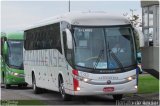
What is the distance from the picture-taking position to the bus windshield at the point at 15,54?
105ft

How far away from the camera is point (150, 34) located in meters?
23.6

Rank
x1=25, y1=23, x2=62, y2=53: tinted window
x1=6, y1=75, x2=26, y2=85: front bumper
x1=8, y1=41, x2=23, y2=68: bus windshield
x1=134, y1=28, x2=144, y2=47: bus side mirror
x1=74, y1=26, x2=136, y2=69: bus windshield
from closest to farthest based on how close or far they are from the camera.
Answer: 1. x1=74, y1=26, x2=136, y2=69: bus windshield
2. x1=134, y1=28, x2=144, y2=47: bus side mirror
3. x1=25, y1=23, x2=62, y2=53: tinted window
4. x1=6, y1=75, x2=26, y2=85: front bumper
5. x1=8, y1=41, x2=23, y2=68: bus windshield

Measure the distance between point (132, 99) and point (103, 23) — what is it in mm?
3539

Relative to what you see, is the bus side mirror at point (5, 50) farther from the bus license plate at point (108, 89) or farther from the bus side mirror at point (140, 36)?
the bus license plate at point (108, 89)

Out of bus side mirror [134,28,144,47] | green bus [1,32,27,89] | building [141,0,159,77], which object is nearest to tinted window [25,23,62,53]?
bus side mirror [134,28,144,47]

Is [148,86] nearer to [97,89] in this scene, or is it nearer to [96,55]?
[96,55]

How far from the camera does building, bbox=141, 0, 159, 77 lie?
73.9 ft

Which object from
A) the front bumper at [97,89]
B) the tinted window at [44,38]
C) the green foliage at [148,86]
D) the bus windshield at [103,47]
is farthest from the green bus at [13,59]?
the front bumper at [97,89]

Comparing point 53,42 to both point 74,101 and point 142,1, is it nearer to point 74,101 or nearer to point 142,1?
point 74,101

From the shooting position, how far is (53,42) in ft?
71.4

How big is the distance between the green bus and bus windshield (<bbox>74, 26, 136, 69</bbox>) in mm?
12976

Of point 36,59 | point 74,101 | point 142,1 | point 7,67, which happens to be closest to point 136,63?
point 74,101

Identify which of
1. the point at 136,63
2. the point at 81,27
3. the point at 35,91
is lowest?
the point at 35,91

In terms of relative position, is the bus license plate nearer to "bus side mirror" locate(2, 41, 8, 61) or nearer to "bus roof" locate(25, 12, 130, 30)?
"bus roof" locate(25, 12, 130, 30)
